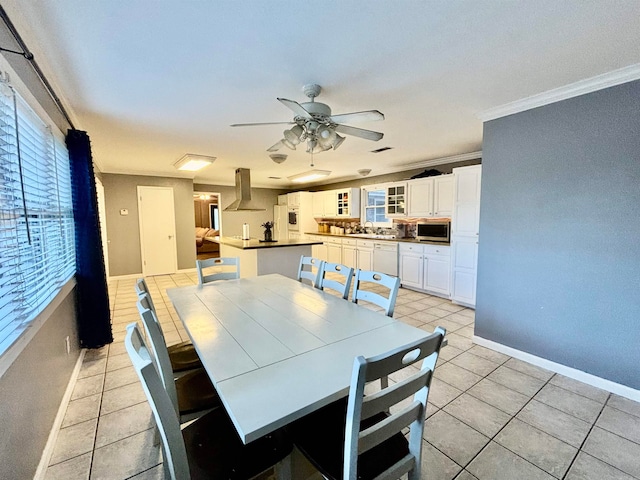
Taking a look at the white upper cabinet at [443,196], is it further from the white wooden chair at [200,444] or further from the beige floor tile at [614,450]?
the white wooden chair at [200,444]

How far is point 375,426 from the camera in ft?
3.06

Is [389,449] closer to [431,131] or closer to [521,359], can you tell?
[521,359]

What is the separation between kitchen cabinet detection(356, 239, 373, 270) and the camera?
Answer: 19.0 ft

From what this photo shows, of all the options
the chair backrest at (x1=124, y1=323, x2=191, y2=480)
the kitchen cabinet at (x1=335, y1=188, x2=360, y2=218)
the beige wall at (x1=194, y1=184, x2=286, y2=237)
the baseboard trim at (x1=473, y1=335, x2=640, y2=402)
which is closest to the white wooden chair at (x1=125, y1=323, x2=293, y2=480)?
the chair backrest at (x1=124, y1=323, x2=191, y2=480)

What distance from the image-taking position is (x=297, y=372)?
3.62 feet

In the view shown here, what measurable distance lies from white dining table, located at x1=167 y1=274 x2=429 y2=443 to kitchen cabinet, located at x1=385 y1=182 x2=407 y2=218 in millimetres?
3732

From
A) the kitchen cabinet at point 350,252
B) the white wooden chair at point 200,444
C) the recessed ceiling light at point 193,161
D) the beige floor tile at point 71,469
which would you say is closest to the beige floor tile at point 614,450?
the white wooden chair at point 200,444

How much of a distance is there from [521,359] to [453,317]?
3.62 feet

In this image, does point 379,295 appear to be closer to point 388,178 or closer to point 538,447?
point 538,447

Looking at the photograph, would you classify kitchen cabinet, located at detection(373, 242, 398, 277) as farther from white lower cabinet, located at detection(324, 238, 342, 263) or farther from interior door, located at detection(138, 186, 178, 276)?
interior door, located at detection(138, 186, 178, 276)

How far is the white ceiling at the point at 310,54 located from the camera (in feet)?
4.54

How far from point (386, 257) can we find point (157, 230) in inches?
200

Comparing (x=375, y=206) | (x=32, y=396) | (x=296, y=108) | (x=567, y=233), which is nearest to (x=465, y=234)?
(x=567, y=233)

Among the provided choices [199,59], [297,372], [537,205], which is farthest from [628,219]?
[199,59]
